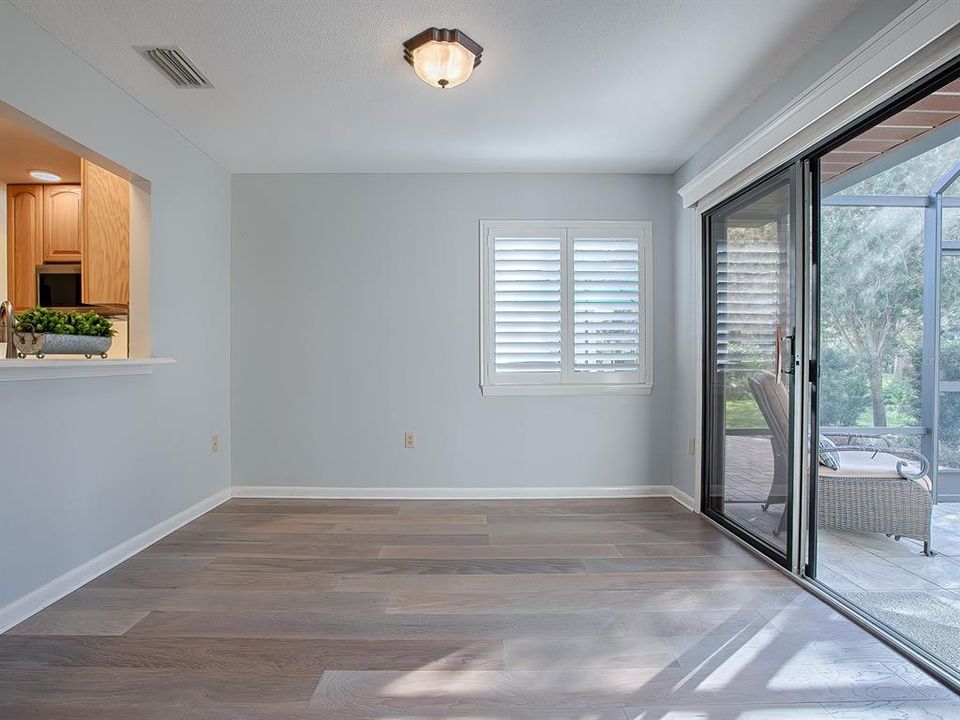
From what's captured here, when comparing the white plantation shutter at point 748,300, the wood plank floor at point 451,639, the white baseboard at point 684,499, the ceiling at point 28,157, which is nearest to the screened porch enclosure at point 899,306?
the white plantation shutter at point 748,300

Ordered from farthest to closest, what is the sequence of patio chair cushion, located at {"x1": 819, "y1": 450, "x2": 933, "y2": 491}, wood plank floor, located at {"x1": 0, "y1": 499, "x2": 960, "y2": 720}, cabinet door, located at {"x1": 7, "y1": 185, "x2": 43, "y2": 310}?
cabinet door, located at {"x1": 7, "y1": 185, "x2": 43, "y2": 310}, patio chair cushion, located at {"x1": 819, "y1": 450, "x2": 933, "y2": 491}, wood plank floor, located at {"x1": 0, "y1": 499, "x2": 960, "y2": 720}

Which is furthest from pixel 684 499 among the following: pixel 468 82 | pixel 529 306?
pixel 468 82

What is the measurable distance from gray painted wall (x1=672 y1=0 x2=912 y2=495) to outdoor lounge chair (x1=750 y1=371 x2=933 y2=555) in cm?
79

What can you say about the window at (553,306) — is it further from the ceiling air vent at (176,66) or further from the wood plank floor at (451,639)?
the ceiling air vent at (176,66)

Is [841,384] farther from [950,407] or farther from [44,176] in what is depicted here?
[44,176]

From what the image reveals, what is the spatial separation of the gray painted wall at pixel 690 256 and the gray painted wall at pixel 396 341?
12cm

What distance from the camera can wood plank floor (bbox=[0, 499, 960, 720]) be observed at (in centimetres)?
166

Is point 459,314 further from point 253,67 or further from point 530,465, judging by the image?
point 253,67

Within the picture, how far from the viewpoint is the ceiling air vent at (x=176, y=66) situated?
2415 millimetres

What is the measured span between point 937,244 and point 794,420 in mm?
909

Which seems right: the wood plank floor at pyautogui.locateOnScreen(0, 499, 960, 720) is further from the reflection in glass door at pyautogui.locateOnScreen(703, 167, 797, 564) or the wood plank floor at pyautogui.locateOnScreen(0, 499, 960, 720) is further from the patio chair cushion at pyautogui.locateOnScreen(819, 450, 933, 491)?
the patio chair cushion at pyautogui.locateOnScreen(819, 450, 933, 491)

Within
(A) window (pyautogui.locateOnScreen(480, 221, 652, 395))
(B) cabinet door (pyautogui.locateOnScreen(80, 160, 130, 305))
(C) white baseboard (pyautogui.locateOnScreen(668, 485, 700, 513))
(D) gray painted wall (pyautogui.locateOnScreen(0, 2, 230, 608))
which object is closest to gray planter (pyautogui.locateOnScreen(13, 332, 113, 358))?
(D) gray painted wall (pyautogui.locateOnScreen(0, 2, 230, 608))

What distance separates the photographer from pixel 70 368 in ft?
7.77

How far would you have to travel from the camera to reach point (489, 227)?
402cm
